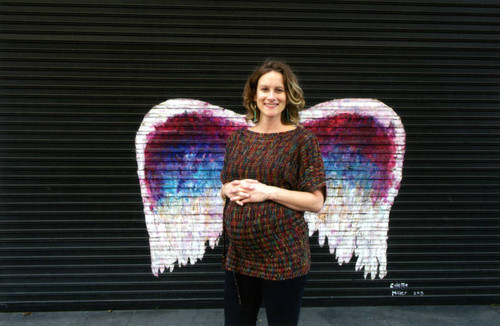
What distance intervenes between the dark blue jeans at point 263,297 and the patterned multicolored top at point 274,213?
0.21 feet

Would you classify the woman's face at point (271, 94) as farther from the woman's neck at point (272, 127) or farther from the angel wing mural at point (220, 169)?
the angel wing mural at point (220, 169)

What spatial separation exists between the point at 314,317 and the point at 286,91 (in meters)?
2.37

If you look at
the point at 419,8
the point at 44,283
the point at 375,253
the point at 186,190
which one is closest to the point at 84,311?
the point at 44,283

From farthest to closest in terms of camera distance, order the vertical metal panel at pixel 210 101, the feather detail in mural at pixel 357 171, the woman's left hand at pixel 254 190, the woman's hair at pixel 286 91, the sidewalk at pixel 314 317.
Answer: the feather detail in mural at pixel 357 171, the vertical metal panel at pixel 210 101, the sidewalk at pixel 314 317, the woman's hair at pixel 286 91, the woman's left hand at pixel 254 190

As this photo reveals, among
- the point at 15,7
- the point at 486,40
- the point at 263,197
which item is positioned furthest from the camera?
the point at 486,40

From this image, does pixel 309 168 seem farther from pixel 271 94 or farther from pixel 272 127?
pixel 271 94

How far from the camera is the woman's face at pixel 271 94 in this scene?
1.58 metres

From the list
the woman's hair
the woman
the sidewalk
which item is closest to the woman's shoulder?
the woman

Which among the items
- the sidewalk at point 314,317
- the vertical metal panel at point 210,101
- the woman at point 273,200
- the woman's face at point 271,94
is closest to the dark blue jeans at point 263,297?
the woman at point 273,200

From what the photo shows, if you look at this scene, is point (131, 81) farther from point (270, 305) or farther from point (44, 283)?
point (270, 305)

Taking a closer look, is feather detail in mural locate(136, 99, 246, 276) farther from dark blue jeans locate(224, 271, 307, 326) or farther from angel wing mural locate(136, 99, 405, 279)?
dark blue jeans locate(224, 271, 307, 326)

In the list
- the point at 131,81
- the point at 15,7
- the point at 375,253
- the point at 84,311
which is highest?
the point at 15,7

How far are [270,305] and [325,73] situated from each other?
7.72ft

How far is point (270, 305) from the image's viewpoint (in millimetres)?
1597
